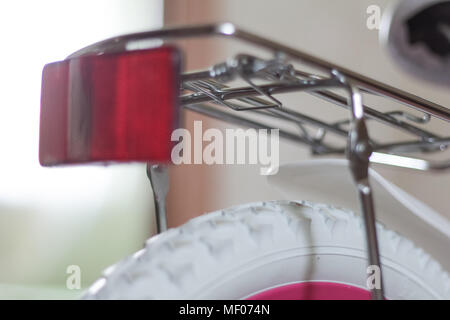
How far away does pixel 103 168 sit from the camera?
1.69 metres

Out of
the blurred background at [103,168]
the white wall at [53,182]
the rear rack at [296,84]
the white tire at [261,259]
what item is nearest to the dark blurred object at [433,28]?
the rear rack at [296,84]

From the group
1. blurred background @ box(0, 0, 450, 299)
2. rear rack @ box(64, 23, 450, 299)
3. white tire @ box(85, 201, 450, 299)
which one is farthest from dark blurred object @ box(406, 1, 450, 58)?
blurred background @ box(0, 0, 450, 299)

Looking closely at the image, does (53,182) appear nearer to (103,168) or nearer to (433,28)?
(103,168)

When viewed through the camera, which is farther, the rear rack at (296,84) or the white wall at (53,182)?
the white wall at (53,182)

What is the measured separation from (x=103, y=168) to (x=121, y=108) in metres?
1.34

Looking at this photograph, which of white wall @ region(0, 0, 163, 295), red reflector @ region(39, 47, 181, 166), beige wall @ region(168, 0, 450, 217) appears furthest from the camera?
white wall @ region(0, 0, 163, 295)

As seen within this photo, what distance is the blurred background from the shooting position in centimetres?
155

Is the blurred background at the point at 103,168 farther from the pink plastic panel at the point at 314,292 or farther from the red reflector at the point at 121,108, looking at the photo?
the red reflector at the point at 121,108

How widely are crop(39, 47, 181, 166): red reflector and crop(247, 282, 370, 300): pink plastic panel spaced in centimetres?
17

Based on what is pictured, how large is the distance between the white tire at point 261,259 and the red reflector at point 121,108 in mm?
94

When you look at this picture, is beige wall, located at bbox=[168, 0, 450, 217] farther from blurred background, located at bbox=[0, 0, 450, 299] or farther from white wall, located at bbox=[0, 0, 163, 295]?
white wall, located at bbox=[0, 0, 163, 295]

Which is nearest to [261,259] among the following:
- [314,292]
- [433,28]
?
[314,292]

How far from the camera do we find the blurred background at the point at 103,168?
1.55 m

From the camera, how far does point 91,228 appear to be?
1.77 m
